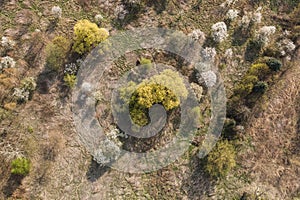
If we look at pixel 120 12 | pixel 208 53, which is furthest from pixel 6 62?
pixel 208 53

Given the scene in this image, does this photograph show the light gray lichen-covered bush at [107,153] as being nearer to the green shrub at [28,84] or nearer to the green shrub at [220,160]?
the green shrub at [28,84]

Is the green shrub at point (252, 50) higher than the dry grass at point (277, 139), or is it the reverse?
the green shrub at point (252, 50)

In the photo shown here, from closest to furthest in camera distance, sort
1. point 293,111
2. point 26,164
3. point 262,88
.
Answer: point 26,164 → point 262,88 → point 293,111

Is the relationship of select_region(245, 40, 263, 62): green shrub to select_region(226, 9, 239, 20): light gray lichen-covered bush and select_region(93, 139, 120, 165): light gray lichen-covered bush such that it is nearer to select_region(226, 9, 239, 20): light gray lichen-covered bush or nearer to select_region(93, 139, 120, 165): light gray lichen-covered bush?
select_region(226, 9, 239, 20): light gray lichen-covered bush

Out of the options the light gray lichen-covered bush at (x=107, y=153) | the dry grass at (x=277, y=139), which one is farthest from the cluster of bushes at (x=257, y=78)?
the light gray lichen-covered bush at (x=107, y=153)

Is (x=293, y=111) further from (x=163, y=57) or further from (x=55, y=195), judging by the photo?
(x=55, y=195)

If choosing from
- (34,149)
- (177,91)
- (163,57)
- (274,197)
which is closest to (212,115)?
(177,91)

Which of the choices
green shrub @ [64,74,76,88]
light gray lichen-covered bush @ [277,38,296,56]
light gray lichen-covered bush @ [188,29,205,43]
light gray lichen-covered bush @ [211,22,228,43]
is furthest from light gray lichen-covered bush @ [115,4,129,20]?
light gray lichen-covered bush @ [277,38,296,56]
